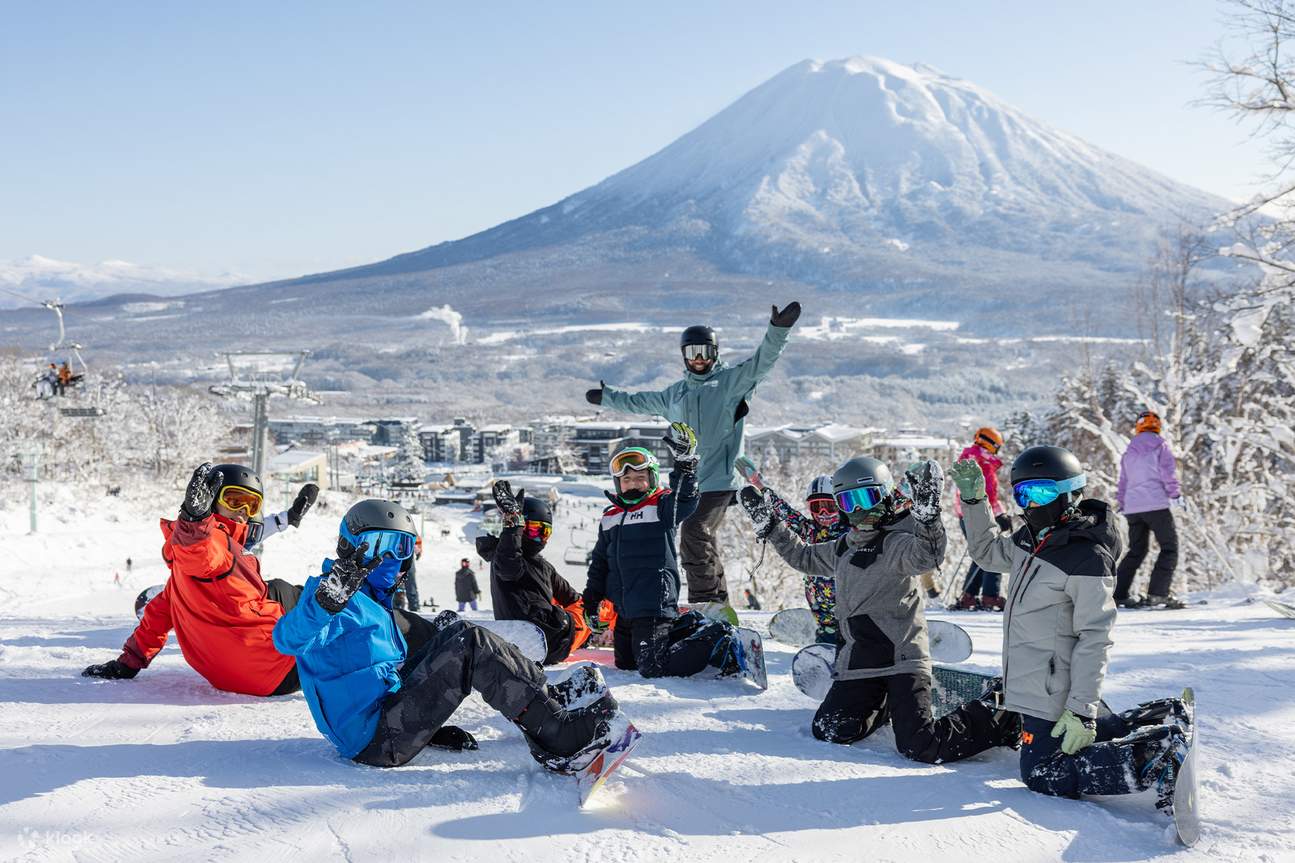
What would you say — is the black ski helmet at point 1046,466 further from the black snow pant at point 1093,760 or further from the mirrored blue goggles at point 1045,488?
the black snow pant at point 1093,760

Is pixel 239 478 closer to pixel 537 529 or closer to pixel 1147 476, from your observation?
pixel 537 529

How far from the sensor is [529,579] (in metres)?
4.64

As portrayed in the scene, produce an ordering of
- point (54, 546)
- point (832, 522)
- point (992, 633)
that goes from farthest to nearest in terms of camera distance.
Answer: point (54, 546), point (992, 633), point (832, 522)

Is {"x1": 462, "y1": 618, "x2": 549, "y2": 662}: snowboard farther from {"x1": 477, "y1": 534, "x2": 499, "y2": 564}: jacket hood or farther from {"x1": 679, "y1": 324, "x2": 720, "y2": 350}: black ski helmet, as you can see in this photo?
{"x1": 679, "y1": 324, "x2": 720, "y2": 350}: black ski helmet

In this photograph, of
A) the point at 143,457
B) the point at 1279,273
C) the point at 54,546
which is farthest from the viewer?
the point at 143,457

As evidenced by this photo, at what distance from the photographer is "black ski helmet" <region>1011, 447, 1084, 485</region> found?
3.15 meters

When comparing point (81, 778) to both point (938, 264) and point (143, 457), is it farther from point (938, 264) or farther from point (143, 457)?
point (938, 264)

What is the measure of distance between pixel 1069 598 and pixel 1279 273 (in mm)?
7646

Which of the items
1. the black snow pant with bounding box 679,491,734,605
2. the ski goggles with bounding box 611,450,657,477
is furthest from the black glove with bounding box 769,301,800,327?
the ski goggles with bounding box 611,450,657,477

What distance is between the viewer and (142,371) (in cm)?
15125

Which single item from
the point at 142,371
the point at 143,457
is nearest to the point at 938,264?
the point at 142,371

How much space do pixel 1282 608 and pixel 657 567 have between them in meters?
5.18

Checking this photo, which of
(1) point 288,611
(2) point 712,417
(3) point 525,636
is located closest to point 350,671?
(1) point 288,611

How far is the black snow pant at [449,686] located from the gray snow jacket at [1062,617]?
1555 mm
